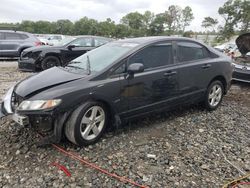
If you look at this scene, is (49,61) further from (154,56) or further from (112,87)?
(112,87)

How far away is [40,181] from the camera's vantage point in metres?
2.92

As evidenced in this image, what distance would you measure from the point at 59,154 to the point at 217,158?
7.03ft

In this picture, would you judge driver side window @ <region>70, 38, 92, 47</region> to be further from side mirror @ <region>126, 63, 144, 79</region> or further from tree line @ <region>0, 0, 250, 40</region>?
tree line @ <region>0, 0, 250, 40</region>

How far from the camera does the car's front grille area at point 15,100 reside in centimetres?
348

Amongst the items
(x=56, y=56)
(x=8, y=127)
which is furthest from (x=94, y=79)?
(x=56, y=56)

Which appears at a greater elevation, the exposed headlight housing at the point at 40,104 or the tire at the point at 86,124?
the exposed headlight housing at the point at 40,104

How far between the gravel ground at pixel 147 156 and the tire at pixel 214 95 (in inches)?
21.1

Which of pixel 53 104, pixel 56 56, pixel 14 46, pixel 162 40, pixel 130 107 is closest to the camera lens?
pixel 53 104

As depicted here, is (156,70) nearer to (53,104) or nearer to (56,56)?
(53,104)

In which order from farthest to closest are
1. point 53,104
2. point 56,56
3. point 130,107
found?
point 56,56
point 130,107
point 53,104

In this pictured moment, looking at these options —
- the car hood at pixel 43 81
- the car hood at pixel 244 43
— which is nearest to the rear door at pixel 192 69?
the car hood at pixel 43 81

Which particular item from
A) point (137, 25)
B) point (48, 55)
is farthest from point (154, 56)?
point (137, 25)

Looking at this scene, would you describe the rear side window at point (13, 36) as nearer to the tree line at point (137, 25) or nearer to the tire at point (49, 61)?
the tire at point (49, 61)

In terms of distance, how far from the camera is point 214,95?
536 centimetres
